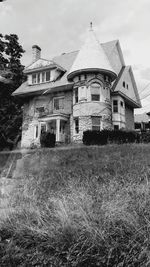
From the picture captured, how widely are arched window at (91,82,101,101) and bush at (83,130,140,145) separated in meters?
4.71

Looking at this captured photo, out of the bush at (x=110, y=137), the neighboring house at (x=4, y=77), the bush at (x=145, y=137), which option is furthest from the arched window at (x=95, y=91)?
the neighboring house at (x=4, y=77)

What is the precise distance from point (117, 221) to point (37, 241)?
1.00 meters

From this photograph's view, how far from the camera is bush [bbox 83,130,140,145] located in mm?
14594

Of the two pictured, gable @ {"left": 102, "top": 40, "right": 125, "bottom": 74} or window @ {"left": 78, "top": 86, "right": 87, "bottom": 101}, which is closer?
window @ {"left": 78, "top": 86, "right": 87, "bottom": 101}

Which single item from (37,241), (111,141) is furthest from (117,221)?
(111,141)

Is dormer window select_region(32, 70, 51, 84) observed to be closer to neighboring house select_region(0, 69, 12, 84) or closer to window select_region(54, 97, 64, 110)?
window select_region(54, 97, 64, 110)

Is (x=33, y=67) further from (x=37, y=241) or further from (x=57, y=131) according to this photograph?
(x=37, y=241)

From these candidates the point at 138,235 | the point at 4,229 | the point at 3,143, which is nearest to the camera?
the point at 138,235

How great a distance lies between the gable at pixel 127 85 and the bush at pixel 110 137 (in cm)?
640

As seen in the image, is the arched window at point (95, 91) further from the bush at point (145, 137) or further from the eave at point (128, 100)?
the bush at point (145, 137)

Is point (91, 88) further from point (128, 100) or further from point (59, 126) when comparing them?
point (128, 100)

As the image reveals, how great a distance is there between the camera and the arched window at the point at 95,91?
61.1 feet

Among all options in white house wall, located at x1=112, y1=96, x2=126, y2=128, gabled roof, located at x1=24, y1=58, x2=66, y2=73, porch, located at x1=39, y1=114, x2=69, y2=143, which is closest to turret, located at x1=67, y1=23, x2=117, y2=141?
porch, located at x1=39, y1=114, x2=69, y2=143

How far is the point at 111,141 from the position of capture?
14.5 metres
